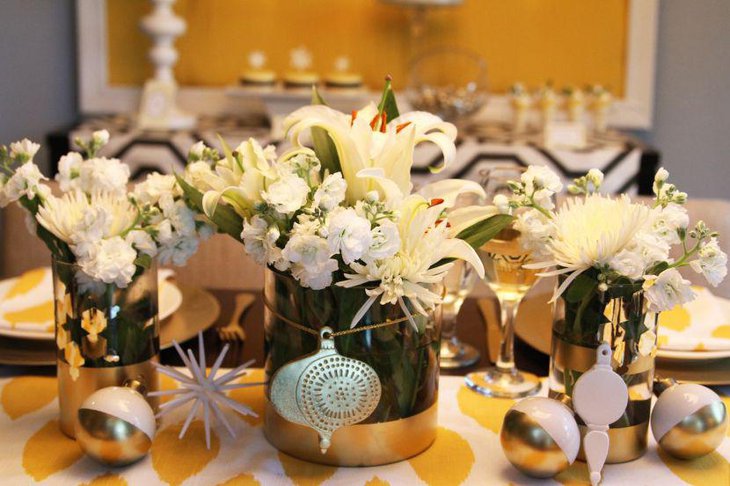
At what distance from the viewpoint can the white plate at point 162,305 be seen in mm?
1159

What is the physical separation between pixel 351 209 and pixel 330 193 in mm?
23

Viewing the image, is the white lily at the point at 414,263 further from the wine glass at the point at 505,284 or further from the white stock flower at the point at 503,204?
the wine glass at the point at 505,284

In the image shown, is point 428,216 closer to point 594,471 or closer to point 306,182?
point 306,182

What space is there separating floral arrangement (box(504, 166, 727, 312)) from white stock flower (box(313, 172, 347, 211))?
0.17 m

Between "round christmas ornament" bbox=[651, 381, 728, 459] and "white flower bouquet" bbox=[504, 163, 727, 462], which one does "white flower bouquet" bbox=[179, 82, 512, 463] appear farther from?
"round christmas ornament" bbox=[651, 381, 728, 459]

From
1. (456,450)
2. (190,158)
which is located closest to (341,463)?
(456,450)

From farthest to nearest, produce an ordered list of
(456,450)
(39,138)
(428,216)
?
(39,138), (456,450), (428,216)

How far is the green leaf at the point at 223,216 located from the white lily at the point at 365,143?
0.09 metres

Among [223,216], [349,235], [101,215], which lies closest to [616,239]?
[349,235]

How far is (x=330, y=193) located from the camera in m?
0.81

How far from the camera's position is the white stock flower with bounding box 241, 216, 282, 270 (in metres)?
0.83

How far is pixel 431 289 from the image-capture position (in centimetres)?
88

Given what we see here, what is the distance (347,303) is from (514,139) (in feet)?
6.77

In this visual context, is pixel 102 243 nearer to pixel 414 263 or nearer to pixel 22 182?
pixel 22 182
